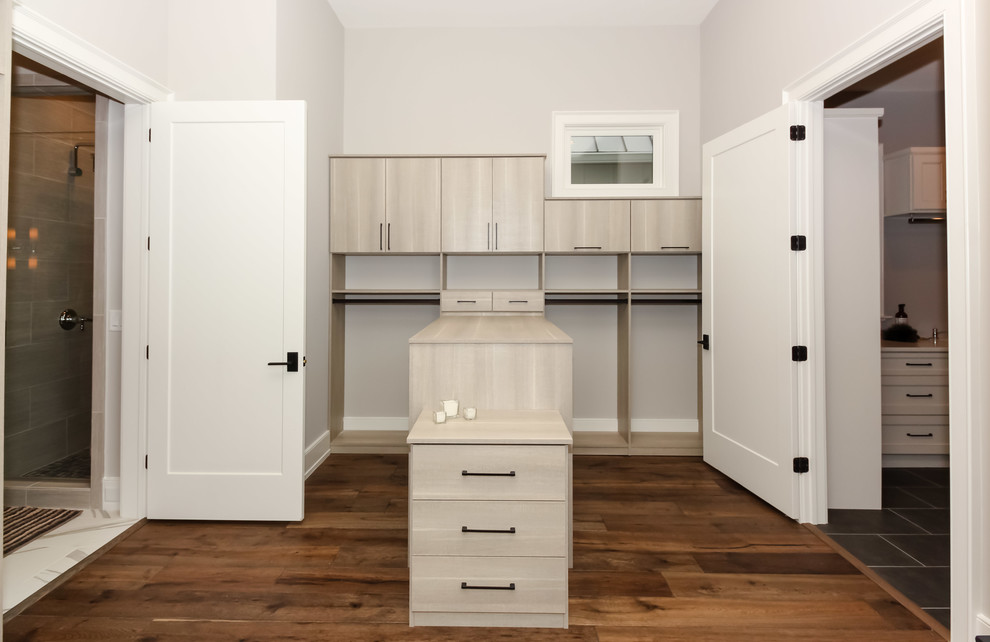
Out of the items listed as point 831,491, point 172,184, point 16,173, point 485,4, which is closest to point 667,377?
point 831,491

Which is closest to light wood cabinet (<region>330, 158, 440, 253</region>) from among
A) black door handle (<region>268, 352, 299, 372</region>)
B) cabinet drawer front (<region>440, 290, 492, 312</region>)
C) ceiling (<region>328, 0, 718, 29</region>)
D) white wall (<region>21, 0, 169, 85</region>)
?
cabinet drawer front (<region>440, 290, 492, 312</region>)

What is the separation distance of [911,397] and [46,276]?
227 inches

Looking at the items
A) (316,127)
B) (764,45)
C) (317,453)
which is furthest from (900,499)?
(316,127)

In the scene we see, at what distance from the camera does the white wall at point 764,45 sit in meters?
2.58

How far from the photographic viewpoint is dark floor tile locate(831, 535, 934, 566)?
2.53 m

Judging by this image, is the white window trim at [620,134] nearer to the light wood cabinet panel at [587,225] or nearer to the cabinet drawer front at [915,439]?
the light wood cabinet panel at [587,225]

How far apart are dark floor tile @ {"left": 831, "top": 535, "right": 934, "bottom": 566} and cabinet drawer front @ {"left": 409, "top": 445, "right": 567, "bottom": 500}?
64.6 inches

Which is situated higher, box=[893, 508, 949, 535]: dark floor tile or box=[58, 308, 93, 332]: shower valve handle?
box=[58, 308, 93, 332]: shower valve handle

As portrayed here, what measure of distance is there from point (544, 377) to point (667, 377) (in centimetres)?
251

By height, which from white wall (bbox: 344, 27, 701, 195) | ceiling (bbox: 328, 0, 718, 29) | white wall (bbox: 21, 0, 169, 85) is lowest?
white wall (bbox: 21, 0, 169, 85)

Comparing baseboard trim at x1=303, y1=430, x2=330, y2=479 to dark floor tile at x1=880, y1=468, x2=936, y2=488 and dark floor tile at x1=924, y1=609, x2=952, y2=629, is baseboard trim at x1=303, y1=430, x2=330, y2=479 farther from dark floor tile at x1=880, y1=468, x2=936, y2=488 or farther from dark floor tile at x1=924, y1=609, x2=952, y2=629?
dark floor tile at x1=880, y1=468, x2=936, y2=488

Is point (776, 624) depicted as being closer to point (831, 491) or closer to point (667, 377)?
point (831, 491)

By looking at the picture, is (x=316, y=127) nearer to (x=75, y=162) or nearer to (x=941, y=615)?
(x=75, y=162)

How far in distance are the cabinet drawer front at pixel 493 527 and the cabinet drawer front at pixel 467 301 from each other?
236 cm
